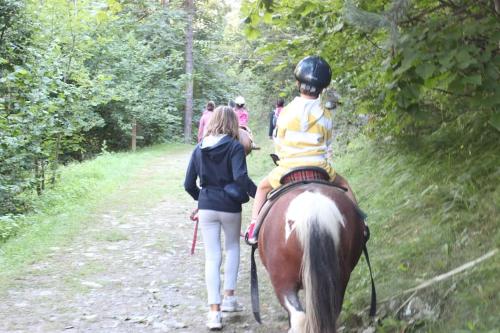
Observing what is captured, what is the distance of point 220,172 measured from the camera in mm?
5488

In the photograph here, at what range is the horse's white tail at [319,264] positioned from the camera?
11.6 ft

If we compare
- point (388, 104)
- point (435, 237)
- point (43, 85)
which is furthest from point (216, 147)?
point (43, 85)

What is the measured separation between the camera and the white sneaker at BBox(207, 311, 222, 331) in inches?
213

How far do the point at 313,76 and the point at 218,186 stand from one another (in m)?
1.64

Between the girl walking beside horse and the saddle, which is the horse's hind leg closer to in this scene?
the saddle

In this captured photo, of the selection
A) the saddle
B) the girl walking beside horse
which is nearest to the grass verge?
the girl walking beside horse

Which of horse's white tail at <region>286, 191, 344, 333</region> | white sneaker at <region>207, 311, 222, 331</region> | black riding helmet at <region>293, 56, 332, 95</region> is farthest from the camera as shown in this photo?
white sneaker at <region>207, 311, 222, 331</region>

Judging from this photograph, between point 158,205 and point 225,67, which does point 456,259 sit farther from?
point 225,67

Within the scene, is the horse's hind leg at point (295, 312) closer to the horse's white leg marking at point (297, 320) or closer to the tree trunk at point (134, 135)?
the horse's white leg marking at point (297, 320)

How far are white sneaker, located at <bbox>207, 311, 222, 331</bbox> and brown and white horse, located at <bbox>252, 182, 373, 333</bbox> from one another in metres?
1.67

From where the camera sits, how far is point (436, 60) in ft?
13.5

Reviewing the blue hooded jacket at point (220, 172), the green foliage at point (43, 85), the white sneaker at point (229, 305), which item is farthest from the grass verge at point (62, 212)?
the blue hooded jacket at point (220, 172)

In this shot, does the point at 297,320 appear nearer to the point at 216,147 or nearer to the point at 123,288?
the point at 216,147

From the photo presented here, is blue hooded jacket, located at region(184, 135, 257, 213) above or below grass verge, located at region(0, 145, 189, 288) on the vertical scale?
above
